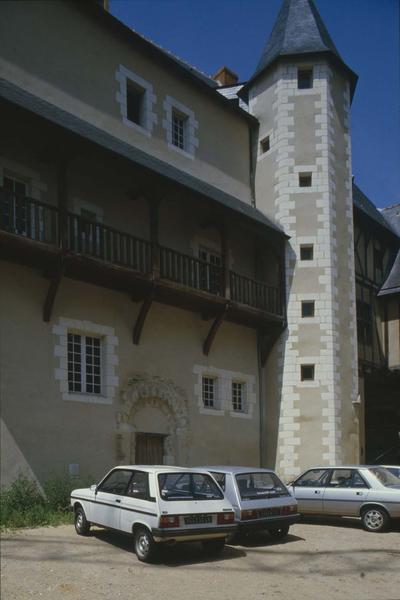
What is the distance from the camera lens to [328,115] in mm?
20359

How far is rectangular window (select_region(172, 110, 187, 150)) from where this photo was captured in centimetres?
1883

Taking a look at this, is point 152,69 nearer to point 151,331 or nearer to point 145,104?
point 145,104

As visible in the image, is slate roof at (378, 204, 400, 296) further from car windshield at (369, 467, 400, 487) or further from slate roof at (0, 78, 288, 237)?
car windshield at (369, 467, 400, 487)

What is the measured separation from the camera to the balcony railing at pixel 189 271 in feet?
51.8

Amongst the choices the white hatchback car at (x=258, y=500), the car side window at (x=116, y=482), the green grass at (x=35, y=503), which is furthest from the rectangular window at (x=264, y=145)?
the car side window at (x=116, y=482)

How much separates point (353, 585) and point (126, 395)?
785 cm

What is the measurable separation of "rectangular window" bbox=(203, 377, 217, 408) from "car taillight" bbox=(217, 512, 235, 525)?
7.99 metres

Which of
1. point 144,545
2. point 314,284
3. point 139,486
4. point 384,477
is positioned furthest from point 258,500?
point 314,284

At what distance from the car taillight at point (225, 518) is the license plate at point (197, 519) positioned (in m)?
0.17

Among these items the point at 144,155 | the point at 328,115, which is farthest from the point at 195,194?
the point at 328,115

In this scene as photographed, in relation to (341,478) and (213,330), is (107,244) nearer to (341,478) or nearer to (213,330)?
(213,330)

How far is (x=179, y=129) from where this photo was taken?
19031mm

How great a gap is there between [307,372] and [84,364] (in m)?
7.18

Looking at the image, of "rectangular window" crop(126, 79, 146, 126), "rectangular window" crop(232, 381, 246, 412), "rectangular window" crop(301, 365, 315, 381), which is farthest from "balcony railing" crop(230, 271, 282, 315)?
"rectangular window" crop(126, 79, 146, 126)
